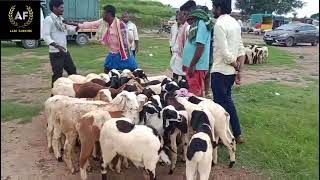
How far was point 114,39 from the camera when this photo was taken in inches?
285

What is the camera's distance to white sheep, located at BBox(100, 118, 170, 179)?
4203mm

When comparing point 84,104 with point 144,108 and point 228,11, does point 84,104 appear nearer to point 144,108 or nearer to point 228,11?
point 144,108

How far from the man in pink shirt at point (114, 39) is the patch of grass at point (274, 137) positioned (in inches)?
96.2

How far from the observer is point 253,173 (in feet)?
16.8

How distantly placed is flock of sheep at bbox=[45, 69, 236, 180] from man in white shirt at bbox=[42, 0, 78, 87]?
150 cm

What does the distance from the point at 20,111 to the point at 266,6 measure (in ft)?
147

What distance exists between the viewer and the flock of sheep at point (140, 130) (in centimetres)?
424

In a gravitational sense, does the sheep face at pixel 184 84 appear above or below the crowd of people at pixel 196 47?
below

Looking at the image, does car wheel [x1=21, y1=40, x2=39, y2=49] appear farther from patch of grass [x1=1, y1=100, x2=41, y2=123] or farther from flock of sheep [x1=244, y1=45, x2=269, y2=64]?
patch of grass [x1=1, y1=100, x2=41, y2=123]

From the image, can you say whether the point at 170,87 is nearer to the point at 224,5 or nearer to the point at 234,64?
the point at 234,64

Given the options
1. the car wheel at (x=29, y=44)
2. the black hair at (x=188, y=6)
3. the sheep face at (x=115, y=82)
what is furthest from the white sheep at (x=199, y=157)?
the car wheel at (x=29, y=44)

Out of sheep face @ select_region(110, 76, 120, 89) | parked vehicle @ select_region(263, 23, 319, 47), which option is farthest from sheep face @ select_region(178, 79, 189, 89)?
parked vehicle @ select_region(263, 23, 319, 47)

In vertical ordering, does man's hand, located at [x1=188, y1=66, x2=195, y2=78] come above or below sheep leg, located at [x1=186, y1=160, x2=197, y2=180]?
above

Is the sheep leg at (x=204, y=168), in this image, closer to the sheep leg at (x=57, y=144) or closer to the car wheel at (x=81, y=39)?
the sheep leg at (x=57, y=144)
